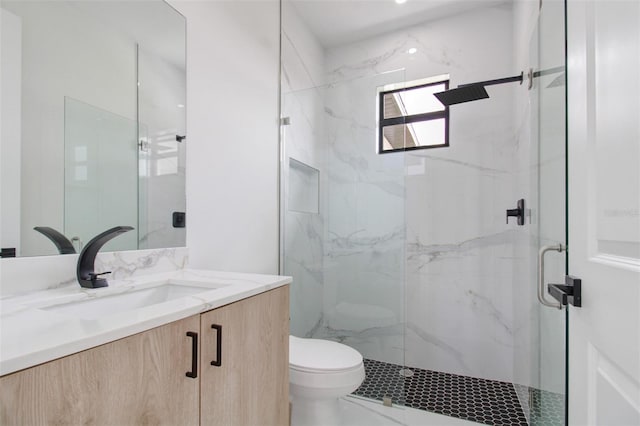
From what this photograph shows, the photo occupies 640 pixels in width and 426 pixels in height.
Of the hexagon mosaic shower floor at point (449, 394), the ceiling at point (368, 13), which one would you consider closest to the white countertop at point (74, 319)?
the hexagon mosaic shower floor at point (449, 394)

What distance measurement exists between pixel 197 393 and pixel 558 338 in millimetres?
1062

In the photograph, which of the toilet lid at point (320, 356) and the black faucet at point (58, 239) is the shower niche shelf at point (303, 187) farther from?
the black faucet at point (58, 239)

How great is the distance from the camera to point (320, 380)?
4.81ft

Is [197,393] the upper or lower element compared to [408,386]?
upper

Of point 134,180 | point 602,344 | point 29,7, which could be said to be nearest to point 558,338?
point 602,344

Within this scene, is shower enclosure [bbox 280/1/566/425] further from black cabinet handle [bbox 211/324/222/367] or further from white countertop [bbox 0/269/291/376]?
black cabinet handle [bbox 211/324/222/367]

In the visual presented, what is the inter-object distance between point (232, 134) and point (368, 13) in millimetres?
1500

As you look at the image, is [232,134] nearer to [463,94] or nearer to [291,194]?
[291,194]

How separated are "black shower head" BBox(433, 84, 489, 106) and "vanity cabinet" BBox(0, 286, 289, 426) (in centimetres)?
138

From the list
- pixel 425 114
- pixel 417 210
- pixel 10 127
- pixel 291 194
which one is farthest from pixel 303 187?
pixel 10 127

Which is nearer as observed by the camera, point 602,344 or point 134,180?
point 602,344

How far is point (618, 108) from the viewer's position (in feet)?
1.88

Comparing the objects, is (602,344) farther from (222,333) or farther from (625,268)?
(222,333)

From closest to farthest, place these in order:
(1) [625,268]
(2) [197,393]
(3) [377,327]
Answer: (1) [625,268] < (2) [197,393] < (3) [377,327]
